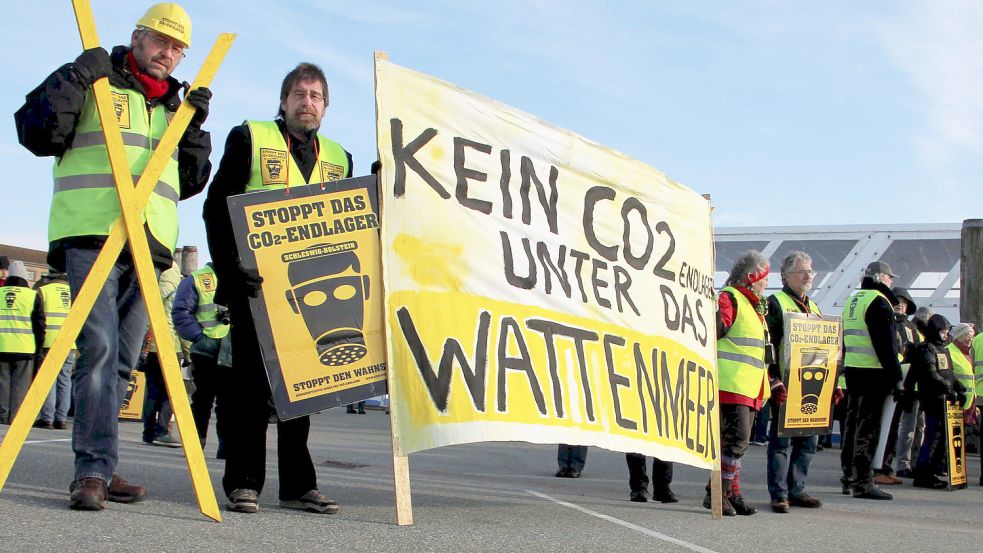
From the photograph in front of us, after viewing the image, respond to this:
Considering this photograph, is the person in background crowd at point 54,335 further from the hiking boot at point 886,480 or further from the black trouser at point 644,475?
the hiking boot at point 886,480

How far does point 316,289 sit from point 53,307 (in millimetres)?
9186

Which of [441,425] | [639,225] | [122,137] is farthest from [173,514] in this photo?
[639,225]

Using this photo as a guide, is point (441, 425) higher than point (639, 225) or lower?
lower

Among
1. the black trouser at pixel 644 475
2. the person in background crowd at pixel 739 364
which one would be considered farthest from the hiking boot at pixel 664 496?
the person in background crowd at pixel 739 364

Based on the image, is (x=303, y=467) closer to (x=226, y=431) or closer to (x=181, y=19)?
(x=226, y=431)

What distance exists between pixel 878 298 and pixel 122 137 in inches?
280

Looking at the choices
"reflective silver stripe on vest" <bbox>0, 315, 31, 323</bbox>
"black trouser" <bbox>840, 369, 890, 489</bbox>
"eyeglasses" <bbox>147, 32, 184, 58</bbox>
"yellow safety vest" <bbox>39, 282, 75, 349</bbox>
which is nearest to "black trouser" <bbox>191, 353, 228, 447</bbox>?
"yellow safety vest" <bbox>39, 282, 75, 349</bbox>

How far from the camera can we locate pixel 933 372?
36.5 feet

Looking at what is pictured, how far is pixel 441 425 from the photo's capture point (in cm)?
531

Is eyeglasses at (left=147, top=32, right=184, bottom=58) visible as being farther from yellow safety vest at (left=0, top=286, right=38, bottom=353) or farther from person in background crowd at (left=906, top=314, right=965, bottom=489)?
yellow safety vest at (left=0, top=286, right=38, bottom=353)

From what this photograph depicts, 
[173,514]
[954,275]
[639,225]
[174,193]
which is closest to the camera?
[173,514]

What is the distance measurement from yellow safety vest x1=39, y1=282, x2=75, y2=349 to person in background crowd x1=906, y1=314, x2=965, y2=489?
31.9 feet

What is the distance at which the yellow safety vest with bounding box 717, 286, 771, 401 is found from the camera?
24.7 ft

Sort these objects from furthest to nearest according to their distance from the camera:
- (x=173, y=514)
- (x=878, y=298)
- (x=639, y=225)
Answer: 1. (x=878, y=298)
2. (x=639, y=225)
3. (x=173, y=514)
